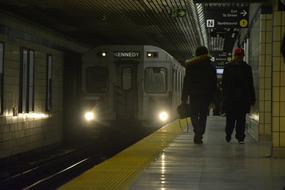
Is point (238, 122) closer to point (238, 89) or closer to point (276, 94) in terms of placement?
point (238, 89)

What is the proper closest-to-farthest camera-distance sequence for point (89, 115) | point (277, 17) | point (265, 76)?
point (277, 17)
point (265, 76)
point (89, 115)

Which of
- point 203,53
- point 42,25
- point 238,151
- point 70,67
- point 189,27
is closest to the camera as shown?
point 238,151

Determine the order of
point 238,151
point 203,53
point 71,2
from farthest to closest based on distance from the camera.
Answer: point 71,2
point 203,53
point 238,151

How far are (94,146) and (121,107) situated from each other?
151 cm

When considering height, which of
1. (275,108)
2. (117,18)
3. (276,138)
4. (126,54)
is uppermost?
(117,18)

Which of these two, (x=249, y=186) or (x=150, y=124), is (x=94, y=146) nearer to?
(x=150, y=124)

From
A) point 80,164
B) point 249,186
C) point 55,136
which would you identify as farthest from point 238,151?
point 55,136

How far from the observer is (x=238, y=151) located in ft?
33.5

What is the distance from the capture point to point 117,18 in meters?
17.5

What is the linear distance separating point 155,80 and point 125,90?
1.03 meters

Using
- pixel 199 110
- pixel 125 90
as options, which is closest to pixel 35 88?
pixel 125 90

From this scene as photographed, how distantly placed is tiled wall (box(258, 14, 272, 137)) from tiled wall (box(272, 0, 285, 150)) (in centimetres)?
266

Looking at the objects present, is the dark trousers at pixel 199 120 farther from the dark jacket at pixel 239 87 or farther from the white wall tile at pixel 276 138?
the white wall tile at pixel 276 138

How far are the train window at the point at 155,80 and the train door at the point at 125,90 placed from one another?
40 cm
